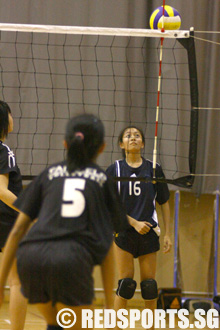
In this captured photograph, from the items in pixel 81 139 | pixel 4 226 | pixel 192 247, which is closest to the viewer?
pixel 81 139

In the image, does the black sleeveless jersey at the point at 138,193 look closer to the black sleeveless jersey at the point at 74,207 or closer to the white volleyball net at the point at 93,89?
the white volleyball net at the point at 93,89

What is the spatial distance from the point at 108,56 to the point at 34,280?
154 inches

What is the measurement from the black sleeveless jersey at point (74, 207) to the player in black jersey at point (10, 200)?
3.49 feet

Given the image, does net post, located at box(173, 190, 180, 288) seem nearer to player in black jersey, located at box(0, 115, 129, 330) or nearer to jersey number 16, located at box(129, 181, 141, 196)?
jersey number 16, located at box(129, 181, 141, 196)

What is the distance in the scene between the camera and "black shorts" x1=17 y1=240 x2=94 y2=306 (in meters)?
2.06

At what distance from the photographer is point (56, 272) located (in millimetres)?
A: 2053

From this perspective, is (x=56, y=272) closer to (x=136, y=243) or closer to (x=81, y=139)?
(x=81, y=139)

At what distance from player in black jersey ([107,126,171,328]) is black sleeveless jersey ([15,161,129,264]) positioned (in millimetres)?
1783

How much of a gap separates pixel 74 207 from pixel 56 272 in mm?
272

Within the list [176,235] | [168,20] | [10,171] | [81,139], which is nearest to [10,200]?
[10,171]

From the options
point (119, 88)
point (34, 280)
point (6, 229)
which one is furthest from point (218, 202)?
point (34, 280)

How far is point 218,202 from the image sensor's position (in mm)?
5727

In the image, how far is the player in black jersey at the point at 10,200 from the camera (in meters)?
3.35

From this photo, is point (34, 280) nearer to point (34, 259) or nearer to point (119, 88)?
point (34, 259)
